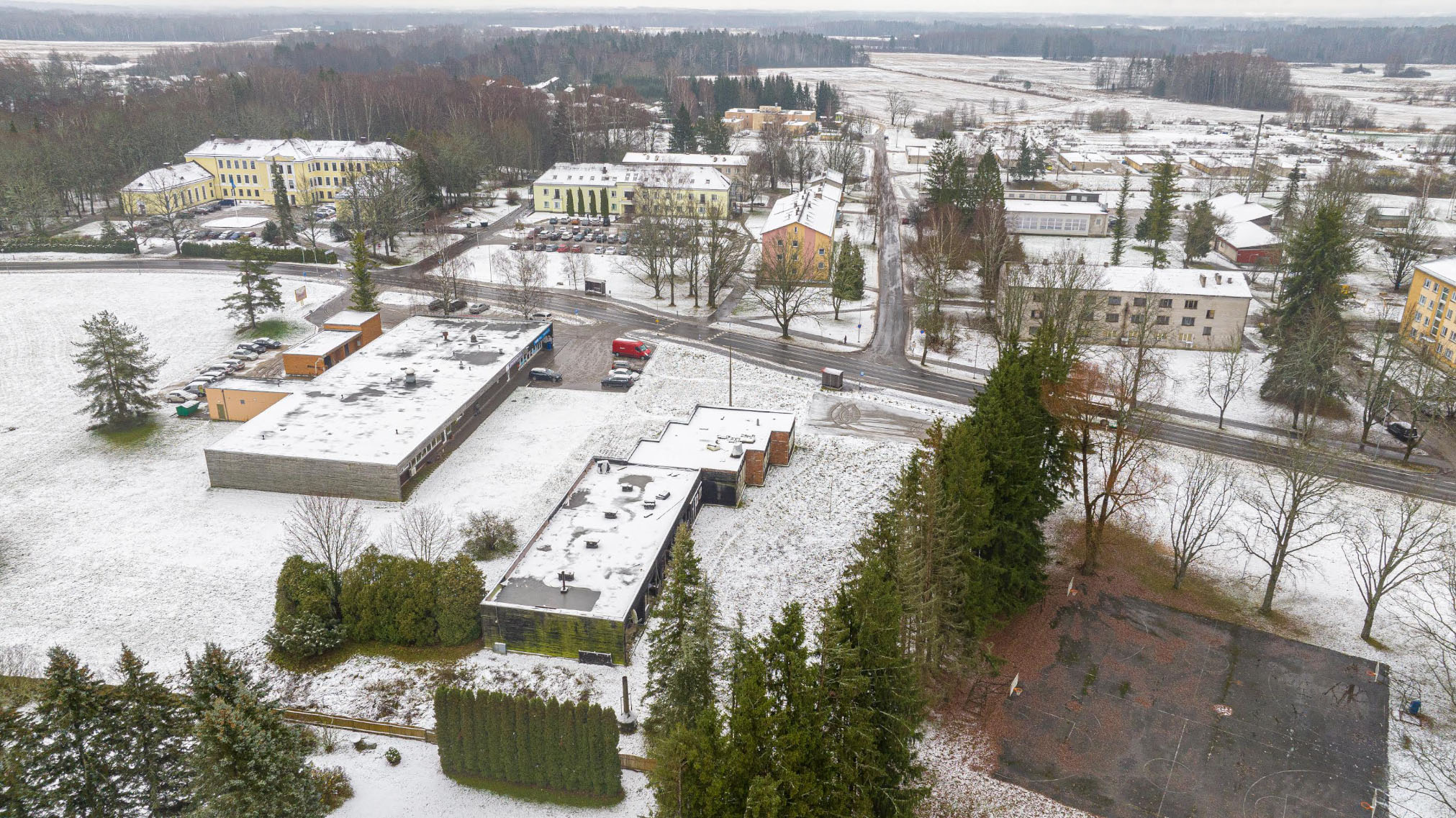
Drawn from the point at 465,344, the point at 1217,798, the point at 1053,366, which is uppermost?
the point at 1053,366

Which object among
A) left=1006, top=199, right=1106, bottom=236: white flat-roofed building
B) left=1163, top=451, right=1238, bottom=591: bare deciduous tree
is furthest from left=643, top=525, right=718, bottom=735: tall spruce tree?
left=1006, top=199, right=1106, bottom=236: white flat-roofed building

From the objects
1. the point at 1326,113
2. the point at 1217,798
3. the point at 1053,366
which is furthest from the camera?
the point at 1326,113

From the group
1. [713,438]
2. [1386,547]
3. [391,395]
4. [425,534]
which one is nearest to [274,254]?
[391,395]

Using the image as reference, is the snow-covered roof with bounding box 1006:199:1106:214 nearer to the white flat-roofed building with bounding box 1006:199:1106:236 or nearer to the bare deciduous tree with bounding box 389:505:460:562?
the white flat-roofed building with bounding box 1006:199:1106:236

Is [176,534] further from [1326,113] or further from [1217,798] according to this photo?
[1326,113]

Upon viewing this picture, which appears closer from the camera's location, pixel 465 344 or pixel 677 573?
pixel 677 573

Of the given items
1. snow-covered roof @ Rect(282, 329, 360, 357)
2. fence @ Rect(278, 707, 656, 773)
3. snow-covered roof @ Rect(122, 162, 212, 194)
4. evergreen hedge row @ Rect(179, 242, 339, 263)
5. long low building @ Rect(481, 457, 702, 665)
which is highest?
snow-covered roof @ Rect(122, 162, 212, 194)

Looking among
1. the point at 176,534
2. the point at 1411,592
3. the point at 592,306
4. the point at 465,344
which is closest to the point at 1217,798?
the point at 1411,592
